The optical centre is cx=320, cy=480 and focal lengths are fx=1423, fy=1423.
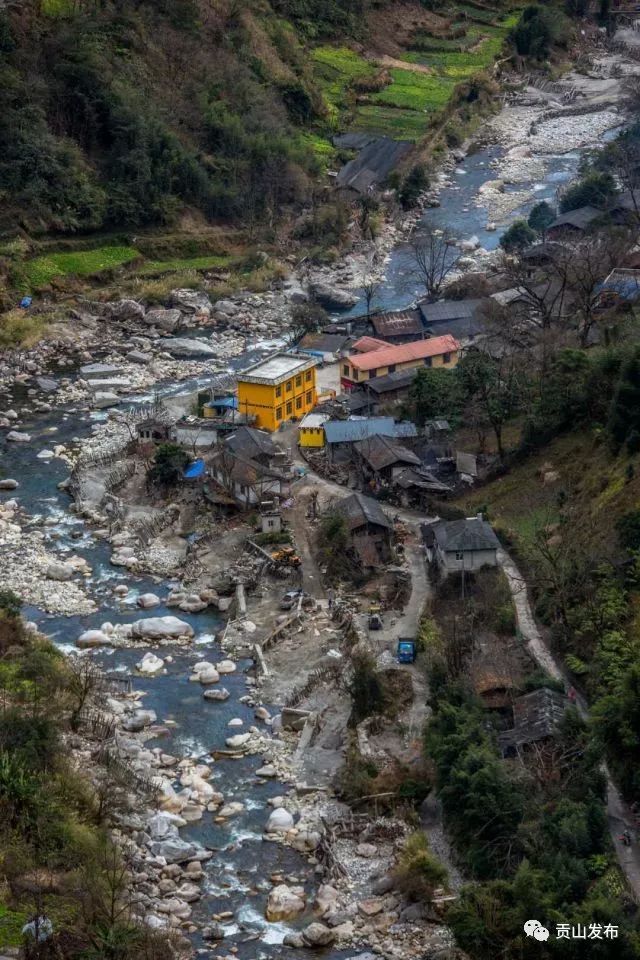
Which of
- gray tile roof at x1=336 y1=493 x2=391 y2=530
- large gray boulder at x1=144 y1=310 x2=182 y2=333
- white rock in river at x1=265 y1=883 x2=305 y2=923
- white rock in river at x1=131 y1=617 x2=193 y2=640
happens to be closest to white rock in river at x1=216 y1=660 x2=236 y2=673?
white rock in river at x1=131 y1=617 x2=193 y2=640

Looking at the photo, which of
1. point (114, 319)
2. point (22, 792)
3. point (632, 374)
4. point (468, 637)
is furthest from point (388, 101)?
point (22, 792)

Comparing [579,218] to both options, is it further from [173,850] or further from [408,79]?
[173,850]

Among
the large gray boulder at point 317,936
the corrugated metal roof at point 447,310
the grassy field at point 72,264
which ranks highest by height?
the large gray boulder at point 317,936

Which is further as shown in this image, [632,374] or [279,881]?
[632,374]

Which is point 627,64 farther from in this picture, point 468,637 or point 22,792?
point 22,792

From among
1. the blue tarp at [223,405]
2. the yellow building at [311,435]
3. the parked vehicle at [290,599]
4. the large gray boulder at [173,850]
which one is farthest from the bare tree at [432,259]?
the large gray boulder at [173,850]

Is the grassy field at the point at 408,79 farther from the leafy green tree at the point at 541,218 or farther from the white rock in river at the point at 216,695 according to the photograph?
the white rock in river at the point at 216,695
